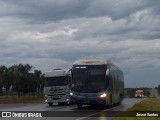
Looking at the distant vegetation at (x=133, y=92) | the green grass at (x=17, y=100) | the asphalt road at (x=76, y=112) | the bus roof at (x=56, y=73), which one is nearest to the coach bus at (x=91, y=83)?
the asphalt road at (x=76, y=112)

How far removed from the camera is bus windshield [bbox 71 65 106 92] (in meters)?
34.1

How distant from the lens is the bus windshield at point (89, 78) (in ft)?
112

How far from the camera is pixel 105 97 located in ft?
112

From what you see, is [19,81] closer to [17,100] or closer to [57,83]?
[17,100]

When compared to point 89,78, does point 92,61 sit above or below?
above

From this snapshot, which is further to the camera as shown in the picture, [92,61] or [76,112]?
[92,61]

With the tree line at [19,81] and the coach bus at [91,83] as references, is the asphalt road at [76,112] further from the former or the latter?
the tree line at [19,81]

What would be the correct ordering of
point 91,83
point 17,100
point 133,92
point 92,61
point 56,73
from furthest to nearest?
point 133,92 < point 17,100 < point 56,73 < point 92,61 < point 91,83

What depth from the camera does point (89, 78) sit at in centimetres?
3422

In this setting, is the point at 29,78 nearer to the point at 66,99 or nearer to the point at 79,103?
the point at 66,99

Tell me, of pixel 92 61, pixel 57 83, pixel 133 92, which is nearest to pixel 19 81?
pixel 133 92

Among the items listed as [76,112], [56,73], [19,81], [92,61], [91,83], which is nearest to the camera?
[76,112]

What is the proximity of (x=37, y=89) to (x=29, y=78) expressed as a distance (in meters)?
7.32

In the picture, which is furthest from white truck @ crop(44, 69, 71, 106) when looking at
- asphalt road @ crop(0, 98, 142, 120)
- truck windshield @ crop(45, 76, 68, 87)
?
asphalt road @ crop(0, 98, 142, 120)
